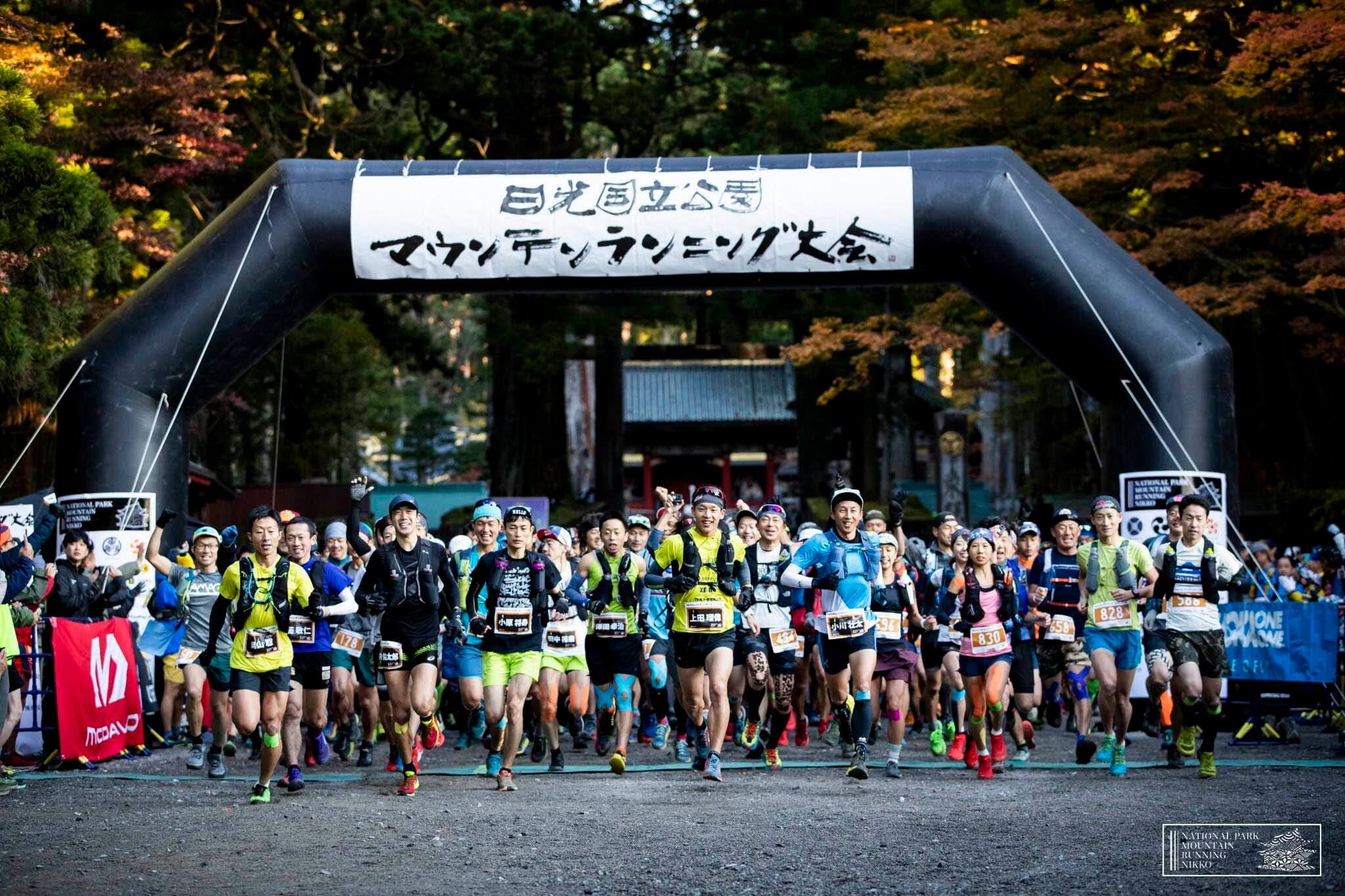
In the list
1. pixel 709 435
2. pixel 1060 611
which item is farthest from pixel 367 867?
pixel 709 435

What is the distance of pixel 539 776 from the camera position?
448 inches

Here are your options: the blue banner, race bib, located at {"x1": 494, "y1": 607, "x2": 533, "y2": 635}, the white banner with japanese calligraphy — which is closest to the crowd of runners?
race bib, located at {"x1": 494, "y1": 607, "x2": 533, "y2": 635}

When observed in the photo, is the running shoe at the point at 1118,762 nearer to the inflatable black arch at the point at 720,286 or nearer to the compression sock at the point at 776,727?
the compression sock at the point at 776,727

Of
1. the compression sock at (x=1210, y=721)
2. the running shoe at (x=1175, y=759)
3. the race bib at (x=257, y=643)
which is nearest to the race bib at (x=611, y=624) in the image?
the race bib at (x=257, y=643)

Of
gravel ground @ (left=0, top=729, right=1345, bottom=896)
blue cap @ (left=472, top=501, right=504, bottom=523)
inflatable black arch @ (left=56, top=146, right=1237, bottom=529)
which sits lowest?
gravel ground @ (left=0, top=729, right=1345, bottom=896)

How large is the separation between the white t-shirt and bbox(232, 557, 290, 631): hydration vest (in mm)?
6085

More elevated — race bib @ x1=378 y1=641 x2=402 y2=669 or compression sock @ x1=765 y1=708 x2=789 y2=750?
race bib @ x1=378 y1=641 x2=402 y2=669

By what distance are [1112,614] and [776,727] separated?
2623 millimetres

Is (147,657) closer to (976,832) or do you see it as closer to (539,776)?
(539,776)

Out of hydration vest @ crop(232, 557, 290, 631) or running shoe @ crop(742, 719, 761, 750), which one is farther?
running shoe @ crop(742, 719, 761, 750)

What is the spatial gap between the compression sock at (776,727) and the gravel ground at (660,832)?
0.28 metres

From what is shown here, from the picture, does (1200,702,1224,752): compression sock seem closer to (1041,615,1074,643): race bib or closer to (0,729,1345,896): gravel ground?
(0,729,1345,896): gravel ground

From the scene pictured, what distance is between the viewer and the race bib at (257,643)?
9.85m

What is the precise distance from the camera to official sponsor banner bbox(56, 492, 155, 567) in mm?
14008
